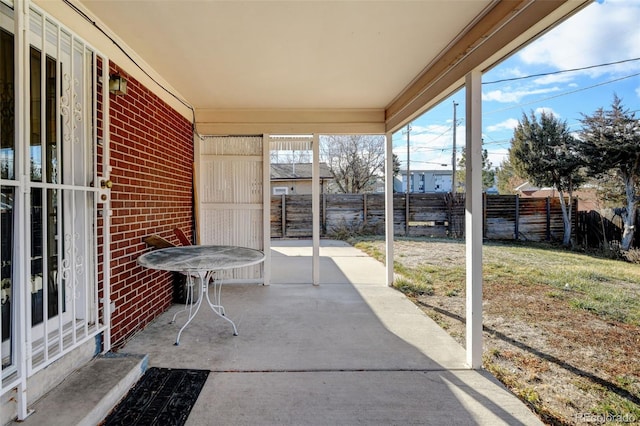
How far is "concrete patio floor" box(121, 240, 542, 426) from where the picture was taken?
1.88m

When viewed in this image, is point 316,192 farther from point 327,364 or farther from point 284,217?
point 284,217

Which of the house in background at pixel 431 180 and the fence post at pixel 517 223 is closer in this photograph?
the fence post at pixel 517 223

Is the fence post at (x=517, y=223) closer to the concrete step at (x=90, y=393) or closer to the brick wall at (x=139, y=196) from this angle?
the brick wall at (x=139, y=196)

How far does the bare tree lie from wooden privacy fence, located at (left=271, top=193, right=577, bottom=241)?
7.80 meters

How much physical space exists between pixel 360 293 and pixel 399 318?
1068mm

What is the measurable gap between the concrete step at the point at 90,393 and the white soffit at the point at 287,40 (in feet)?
8.51

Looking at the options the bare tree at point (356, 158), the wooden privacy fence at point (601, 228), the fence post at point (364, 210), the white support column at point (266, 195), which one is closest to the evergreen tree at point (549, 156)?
the wooden privacy fence at point (601, 228)

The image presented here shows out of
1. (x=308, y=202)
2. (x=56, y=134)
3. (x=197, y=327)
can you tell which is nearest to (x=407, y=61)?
(x=56, y=134)

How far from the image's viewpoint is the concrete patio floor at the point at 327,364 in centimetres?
188

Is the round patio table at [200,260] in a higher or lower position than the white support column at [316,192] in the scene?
lower

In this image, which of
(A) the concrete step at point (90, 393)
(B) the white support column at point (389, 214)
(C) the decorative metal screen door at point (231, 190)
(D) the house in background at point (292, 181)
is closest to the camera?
(A) the concrete step at point (90, 393)

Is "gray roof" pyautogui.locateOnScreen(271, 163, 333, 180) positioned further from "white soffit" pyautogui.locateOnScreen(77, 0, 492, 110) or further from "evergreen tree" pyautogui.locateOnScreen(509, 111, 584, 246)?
"white soffit" pyautogui.locateOnScreen(77, 0, 492, 110)

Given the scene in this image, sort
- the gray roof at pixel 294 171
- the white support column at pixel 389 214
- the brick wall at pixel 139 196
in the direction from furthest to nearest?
the gray roof at pixel 294 171
the white support column at pixel 389 214
the brick wall at pixel 139 196

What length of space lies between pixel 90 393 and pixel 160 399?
0.40 metres
